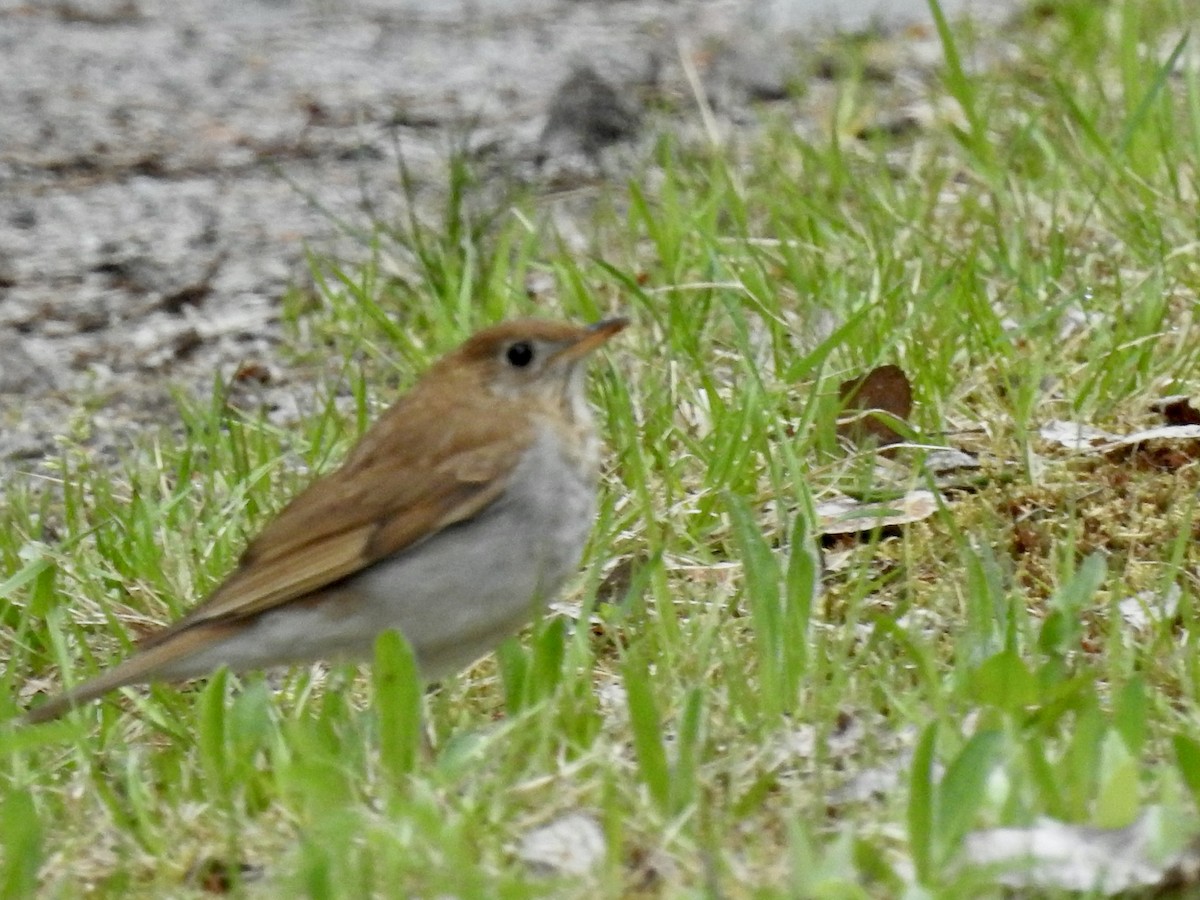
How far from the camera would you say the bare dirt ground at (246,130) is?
7223 mm

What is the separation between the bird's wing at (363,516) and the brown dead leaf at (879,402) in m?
1.18

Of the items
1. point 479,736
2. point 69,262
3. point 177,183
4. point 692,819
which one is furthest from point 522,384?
point 177,183

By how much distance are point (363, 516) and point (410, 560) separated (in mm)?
123

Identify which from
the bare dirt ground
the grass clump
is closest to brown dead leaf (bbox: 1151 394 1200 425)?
the grass clump

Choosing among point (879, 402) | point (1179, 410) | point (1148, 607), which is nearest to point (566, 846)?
point (1148, 607)

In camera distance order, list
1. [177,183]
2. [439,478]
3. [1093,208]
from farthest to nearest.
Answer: [177,183], [1093,208], [439,478]

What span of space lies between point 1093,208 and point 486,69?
4.01 meters

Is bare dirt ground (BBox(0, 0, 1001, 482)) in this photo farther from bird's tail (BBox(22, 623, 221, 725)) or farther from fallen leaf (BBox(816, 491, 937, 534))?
bird's tail (BBox(22, 623, 221, 725))

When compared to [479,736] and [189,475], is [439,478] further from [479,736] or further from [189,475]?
[189,475]

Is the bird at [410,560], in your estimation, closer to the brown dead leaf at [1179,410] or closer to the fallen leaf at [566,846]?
the fallen leaf at [566,846]

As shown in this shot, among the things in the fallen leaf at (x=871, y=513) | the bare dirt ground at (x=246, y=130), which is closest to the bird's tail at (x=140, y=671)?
the fallen leaf at (x=871, y=513)

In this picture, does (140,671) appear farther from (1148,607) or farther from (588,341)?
(1148,607)

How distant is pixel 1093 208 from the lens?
6273 millimetres

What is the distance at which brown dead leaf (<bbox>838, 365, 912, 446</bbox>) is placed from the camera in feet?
17.7
